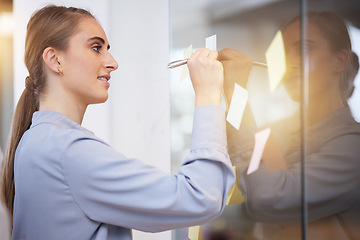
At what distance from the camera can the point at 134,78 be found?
1.67 m

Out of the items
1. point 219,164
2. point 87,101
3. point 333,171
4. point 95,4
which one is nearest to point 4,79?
point 95,4

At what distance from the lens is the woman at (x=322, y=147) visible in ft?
2.38

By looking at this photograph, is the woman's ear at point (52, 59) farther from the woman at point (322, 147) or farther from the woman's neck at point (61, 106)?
the woman at point (322, 147)

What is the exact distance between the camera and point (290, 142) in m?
0.84

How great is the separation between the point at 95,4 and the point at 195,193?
1229 millimetres

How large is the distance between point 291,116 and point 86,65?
47 cm

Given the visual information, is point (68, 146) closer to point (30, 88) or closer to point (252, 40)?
point (30, 88)

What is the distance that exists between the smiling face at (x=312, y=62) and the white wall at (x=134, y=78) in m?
0.78

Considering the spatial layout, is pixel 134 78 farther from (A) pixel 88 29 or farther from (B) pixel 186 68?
(A) pixel 88 29

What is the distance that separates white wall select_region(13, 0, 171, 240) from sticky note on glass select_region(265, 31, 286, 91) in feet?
2.34

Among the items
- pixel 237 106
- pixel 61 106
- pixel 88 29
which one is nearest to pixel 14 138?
pixel 61 106

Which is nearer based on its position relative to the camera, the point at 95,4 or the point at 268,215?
the point at 268,215

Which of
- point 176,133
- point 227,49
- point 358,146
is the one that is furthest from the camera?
point 176,133

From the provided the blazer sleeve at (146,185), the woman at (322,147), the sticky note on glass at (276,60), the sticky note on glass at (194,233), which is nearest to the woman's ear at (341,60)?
the woman at (322,147)
